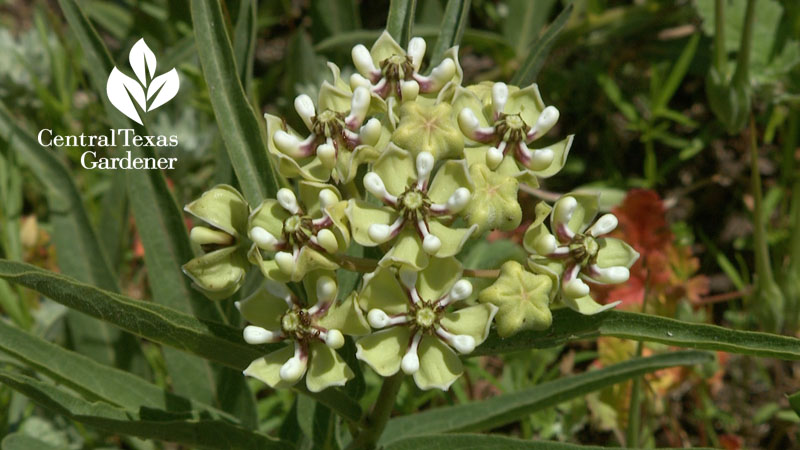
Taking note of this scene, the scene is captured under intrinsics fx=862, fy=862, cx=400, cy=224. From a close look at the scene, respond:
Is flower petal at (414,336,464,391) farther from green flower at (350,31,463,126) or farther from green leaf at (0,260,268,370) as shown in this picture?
green flower at (350,31,463,126)

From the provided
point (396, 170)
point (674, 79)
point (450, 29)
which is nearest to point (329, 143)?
point (396, 170)

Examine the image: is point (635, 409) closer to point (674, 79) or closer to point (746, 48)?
point (746, 48)

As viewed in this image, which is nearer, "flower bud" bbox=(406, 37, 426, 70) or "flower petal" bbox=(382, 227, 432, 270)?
"flower petal" bbox=(382, 227, 432, 270)

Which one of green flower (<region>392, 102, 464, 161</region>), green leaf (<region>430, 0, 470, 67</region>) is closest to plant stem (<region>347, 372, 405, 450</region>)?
green flower (<region>392, 102, 464, 161</region>)

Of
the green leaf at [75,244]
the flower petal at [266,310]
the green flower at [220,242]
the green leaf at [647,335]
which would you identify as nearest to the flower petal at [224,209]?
the green flower at [220,242]

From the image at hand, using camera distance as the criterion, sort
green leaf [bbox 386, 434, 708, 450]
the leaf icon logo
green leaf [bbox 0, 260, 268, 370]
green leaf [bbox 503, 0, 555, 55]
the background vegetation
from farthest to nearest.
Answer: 1. green leaf [bbox 503, 0, 555, 55]
2. the leaf icon logo
3. the background vegetation
4. green leaf [bbox 386, 434, 708, 450]
5. green leaf [bbox 0, 260, 268, 370]

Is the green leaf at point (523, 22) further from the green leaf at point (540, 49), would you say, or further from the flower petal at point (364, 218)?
the flower petal at point (364, 218)
